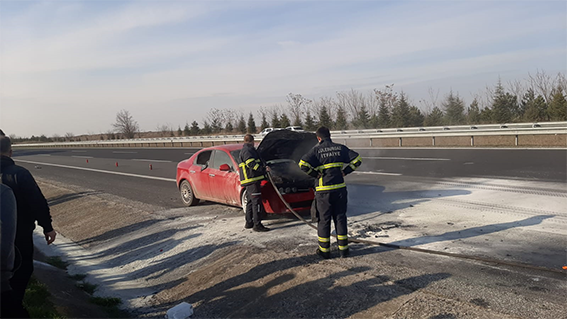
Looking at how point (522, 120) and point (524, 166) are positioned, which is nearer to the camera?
point (524, 166)

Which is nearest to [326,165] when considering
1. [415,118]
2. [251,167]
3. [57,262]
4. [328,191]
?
[328,191]

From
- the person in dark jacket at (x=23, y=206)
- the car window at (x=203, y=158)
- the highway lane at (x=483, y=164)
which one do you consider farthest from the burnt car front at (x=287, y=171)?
the highway lane at (x=483, y=164)

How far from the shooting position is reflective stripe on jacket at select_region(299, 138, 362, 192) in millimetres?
5959

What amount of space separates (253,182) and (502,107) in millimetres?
30409

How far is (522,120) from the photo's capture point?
31.5 m

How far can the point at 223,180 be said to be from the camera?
376 inches

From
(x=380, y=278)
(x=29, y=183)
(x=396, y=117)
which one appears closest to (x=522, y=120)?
(x=396, y=117)

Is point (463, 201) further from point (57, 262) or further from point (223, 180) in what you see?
point (57, 262)

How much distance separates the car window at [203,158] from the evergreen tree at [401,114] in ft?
97.6

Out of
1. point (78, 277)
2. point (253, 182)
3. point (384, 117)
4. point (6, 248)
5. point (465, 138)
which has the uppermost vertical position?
point (384, 117)

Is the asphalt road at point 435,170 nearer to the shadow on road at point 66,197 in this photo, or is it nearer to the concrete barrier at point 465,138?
the shadow on road at point 66,197

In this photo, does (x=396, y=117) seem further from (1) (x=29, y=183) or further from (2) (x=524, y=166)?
(1) (x=29, y=183)

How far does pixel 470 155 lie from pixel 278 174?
471 inches

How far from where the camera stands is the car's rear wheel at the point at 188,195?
10898 millimetres
